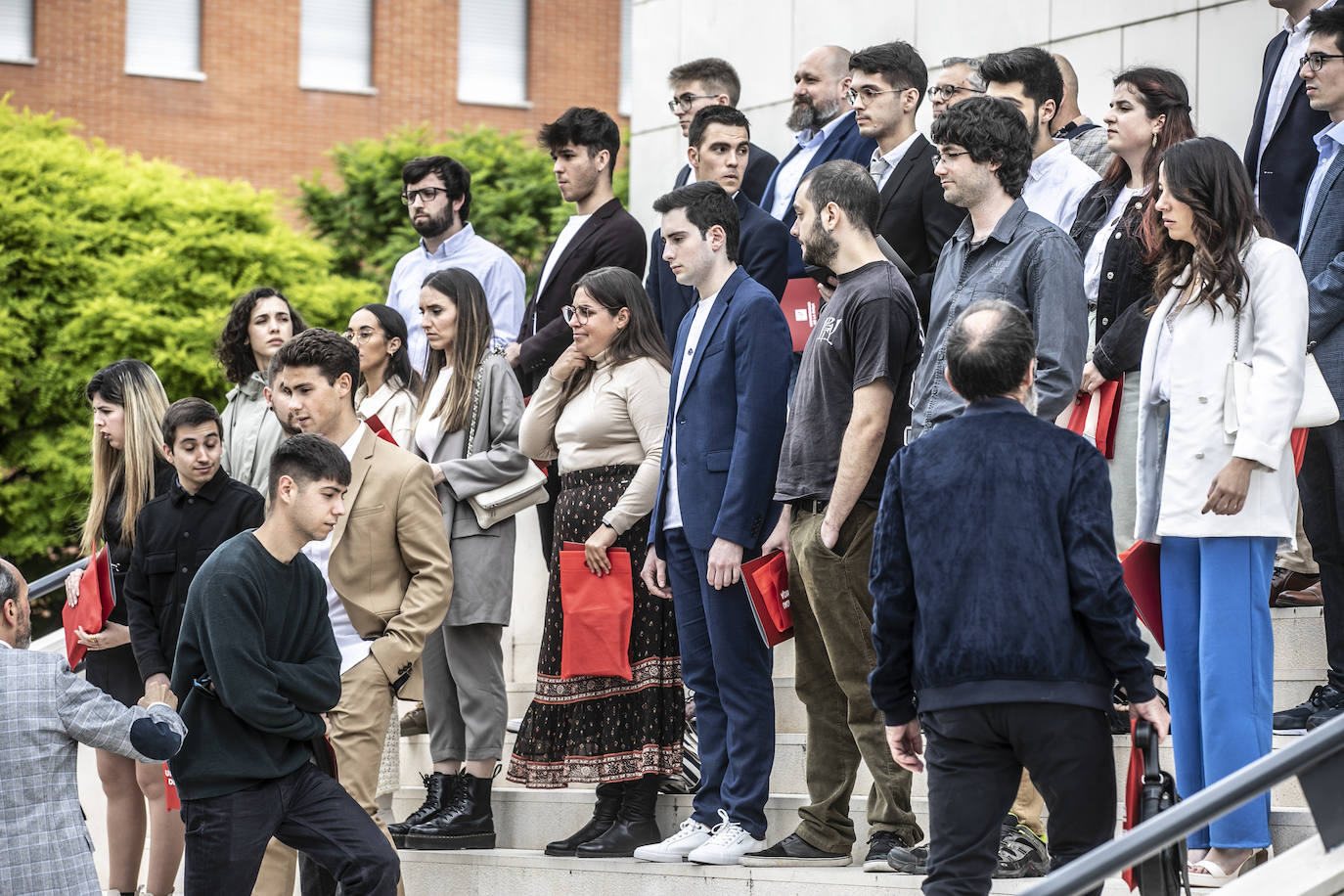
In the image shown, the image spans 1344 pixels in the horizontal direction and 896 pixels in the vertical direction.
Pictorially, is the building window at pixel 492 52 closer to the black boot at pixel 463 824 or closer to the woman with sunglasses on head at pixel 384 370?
the woman with sunglasses on head at pixel 384 370

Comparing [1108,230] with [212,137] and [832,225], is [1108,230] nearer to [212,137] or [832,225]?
[832,225]

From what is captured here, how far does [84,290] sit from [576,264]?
38.2ft

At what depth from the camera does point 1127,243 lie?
19.5 feet

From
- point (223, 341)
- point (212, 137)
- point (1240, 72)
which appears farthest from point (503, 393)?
point (212, 137)

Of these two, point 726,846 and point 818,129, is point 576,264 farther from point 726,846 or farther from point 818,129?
point 726,846

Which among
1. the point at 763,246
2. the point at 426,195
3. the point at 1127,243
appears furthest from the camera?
the point at 426,195

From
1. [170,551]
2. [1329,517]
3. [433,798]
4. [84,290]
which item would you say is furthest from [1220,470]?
[84,290]

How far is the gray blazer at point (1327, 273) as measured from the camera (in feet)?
18.5

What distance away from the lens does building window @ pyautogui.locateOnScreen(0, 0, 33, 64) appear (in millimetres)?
23688

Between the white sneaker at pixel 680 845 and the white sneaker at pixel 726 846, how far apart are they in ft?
0.35

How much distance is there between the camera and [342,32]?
25.9m

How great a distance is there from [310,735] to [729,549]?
1636mm

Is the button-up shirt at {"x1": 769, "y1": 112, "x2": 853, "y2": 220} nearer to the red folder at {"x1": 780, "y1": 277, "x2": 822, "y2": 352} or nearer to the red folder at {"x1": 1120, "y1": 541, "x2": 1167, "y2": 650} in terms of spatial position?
the red folder at {"x1": 780, "y1": 277, "x2": 822, "y2": 352}

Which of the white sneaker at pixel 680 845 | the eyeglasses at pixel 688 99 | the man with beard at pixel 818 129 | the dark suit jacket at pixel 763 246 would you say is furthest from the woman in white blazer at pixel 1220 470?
the eyeglasses at pixel 688 99
